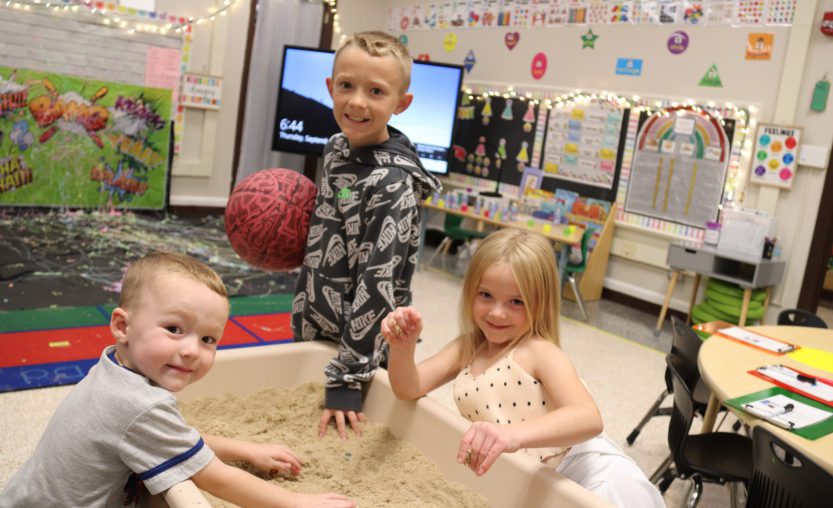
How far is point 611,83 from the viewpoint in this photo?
5.91m

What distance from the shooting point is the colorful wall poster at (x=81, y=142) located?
229 inches

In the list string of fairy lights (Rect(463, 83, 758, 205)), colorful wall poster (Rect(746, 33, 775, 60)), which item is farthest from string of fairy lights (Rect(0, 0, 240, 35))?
colorful wall poster (Rect(746, 33, 775, 60))

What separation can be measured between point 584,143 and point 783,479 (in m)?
4.71

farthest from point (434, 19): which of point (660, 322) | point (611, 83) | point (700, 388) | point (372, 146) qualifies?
point (372, 146)

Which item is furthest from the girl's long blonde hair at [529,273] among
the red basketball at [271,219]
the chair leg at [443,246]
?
the chair leg at [443,246]

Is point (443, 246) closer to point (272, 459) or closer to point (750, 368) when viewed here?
point (750, 368)

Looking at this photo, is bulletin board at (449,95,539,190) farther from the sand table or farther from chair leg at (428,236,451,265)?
the sand table

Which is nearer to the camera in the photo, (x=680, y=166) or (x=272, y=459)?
(x=272, y=459)

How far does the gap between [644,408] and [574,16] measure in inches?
148

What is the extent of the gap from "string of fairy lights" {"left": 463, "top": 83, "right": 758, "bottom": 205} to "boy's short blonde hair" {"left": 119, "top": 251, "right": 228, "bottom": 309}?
4816 mm

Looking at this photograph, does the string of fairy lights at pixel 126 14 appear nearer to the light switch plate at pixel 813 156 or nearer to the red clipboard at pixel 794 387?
the light switch plate at pixel 813 156

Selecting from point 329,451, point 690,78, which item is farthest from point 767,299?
point 329,451

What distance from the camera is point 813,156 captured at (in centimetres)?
480

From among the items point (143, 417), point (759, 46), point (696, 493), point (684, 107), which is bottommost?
point (696, 493)
